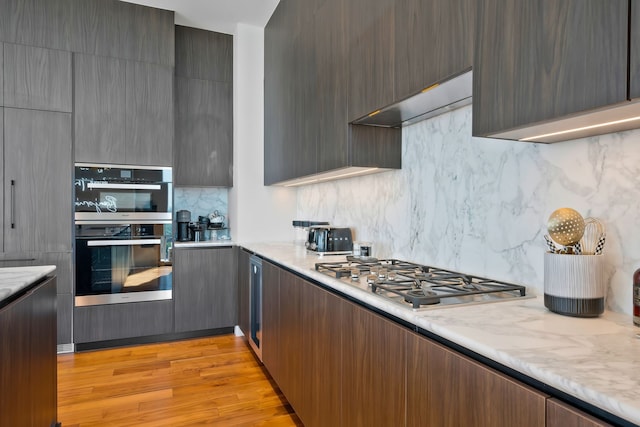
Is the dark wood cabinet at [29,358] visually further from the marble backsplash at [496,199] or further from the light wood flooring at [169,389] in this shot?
the marble backsplash at [496,199]

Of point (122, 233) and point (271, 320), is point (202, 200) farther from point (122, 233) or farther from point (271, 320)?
point (271, 320)

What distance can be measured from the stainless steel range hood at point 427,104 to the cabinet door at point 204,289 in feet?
7.01

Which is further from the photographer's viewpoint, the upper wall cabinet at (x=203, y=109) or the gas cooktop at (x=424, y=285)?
the upper wall cabinet at (x=203, y=109)

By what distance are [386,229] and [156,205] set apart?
7.15 ft

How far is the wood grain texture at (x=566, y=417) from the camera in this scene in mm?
652

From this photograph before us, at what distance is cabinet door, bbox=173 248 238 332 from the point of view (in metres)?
3.51

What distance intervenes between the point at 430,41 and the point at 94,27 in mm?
3114

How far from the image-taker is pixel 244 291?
3.35 meters

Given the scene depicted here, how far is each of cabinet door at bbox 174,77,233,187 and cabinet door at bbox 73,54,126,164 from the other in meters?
0.56

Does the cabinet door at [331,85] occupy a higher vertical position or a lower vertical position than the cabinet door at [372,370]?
higher

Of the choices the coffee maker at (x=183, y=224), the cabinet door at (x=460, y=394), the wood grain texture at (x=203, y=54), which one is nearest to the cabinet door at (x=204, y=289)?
the coffee maker at (x=183, y=224)

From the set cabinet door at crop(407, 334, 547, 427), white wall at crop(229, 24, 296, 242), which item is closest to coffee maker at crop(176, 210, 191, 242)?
white wall at crop(229, 24, 296, 242)

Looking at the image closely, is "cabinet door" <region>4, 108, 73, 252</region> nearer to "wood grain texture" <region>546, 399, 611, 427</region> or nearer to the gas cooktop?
the gas cooktop

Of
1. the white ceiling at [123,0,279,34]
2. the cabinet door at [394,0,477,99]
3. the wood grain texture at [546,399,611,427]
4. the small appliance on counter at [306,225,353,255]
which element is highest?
the white ceiling at [123,0,279,34]
